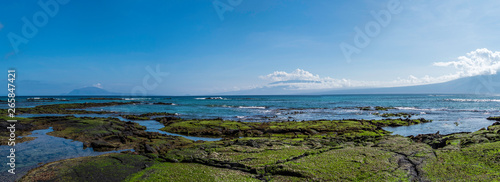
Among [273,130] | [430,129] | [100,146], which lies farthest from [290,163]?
[430,129]

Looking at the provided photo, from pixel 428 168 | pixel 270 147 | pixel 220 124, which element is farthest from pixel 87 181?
pixel 220 124

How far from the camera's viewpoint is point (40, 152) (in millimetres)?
20344

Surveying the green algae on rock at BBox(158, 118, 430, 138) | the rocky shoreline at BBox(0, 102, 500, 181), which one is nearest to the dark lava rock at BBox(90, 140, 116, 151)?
the rocky shoreline at BBox(0, 102, 500, 181)

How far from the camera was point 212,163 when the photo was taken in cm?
Result: 1620

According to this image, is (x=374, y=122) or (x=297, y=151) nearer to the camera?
(x=297, y=151)

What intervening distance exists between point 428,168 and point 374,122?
30.9 m

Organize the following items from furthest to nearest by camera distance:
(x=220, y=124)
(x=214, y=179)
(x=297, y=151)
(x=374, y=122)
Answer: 1. (x=374, y=122)
2. (x=220, y=124)
3. (x=297, y=151)
4. (x=214, y=179)

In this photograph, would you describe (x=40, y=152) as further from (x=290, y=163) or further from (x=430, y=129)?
(x=430, y=129)

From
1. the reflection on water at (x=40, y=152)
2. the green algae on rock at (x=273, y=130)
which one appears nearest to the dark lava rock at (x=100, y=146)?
the reflection on water at (x=40, y=152)

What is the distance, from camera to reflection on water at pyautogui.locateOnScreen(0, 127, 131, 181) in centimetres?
1600

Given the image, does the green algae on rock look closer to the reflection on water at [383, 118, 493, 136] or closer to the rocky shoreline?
the reflection on water at [383, 118, 493, 136]

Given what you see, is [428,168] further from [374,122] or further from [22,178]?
[374,122]

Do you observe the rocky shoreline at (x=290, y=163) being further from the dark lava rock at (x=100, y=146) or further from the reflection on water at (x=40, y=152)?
the reflection on water at (x=40, y=152)

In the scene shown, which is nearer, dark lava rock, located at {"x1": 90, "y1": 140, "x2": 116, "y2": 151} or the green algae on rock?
dark lava rock, located at {"x1": 90, "y1": 140, "x2": 116, "y2": 151}
